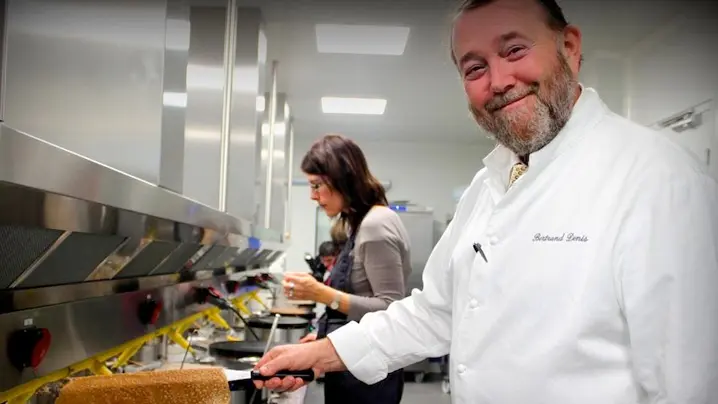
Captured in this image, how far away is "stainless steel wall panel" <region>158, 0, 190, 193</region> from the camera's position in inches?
60.6

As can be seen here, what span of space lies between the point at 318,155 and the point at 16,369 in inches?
50.6

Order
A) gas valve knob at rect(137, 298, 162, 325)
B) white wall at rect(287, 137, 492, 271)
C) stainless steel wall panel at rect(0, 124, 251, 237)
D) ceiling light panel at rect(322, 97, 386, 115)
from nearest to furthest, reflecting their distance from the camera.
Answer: stainless steel wall panel at rect(0, 124, 251, 237) < gas valve knob at rect(137, 298, 162, 325) < ceiling light panel at rect(322, 97, 386, 115) < white wall at rect(287, 137, 492, 271)

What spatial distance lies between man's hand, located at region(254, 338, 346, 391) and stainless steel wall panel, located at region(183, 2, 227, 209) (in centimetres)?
152

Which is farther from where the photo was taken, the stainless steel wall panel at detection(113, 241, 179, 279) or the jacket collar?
the stainless steel wall panel at detection(113, 241, 179, 279)

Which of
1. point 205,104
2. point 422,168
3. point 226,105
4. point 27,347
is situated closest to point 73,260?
point 27,347

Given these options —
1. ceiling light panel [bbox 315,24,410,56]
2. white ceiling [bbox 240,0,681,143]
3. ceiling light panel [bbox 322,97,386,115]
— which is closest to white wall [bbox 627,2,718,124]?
white ceiling [bbox 240,0,681,143]

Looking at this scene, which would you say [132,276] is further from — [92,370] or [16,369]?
[16,369]

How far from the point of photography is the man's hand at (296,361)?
1.12m

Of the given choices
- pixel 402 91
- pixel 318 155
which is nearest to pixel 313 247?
pixel 402 91

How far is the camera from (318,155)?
204 centimetres

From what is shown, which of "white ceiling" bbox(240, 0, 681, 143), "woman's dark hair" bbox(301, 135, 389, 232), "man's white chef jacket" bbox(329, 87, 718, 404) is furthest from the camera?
"white ceiling" bbox(240, 0, 681, 143)

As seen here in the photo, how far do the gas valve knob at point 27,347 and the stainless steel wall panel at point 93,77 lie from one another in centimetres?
43

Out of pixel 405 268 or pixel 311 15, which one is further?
pixel 311 15

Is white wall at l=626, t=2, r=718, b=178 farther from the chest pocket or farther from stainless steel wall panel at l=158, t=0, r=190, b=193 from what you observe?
stainless steel wall panel at l=158, t=0, r=190, b=193
